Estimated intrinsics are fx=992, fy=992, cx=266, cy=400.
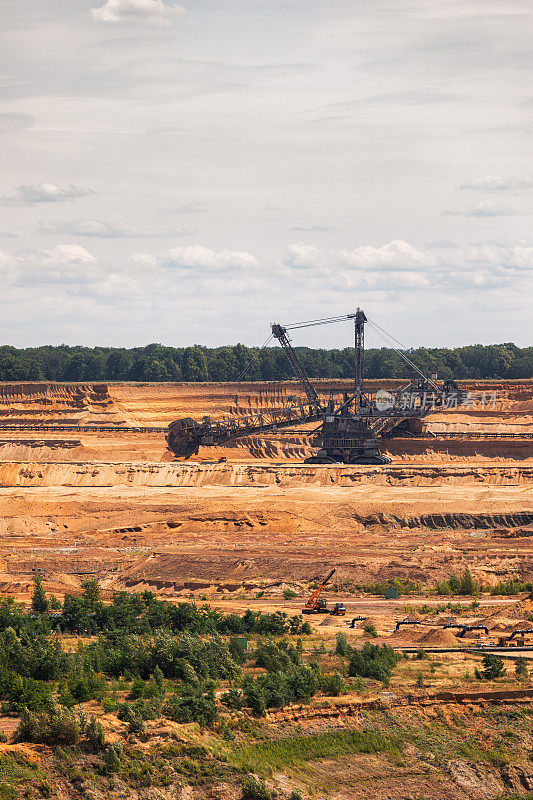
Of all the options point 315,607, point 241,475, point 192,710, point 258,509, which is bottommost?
point 315,607

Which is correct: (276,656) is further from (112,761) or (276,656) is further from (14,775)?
(14,775)

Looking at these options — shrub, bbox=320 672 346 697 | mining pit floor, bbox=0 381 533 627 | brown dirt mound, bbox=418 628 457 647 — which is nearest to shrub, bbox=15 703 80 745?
shrub, bbox=320 672 346 697

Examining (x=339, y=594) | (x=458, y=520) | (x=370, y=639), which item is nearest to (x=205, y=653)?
(x=370, y=639)

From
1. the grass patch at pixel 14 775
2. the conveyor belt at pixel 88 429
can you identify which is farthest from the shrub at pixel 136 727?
the conveyor belt at pixel 88 429

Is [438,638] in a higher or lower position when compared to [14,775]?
lower

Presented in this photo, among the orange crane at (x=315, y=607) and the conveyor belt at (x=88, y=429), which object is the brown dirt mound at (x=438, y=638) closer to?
the orange crane at (x=315, y=607)

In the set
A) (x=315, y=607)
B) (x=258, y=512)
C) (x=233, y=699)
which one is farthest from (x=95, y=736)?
(x=258, y=512)

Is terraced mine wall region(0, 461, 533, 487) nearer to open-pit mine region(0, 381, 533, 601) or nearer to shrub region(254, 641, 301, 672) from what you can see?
open-pit mine region(0, 381, 533, 601)
